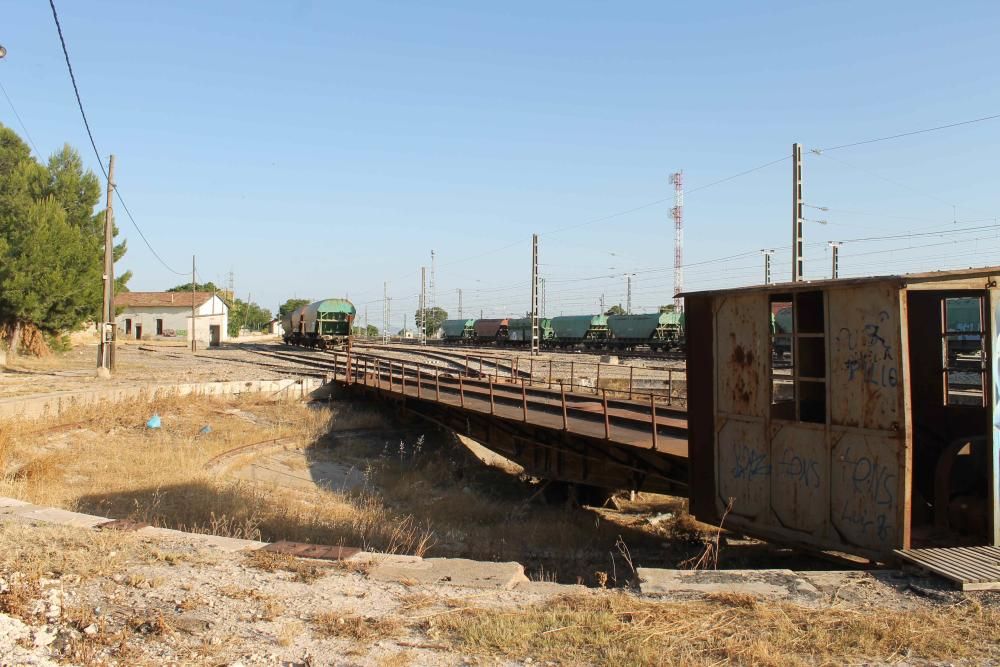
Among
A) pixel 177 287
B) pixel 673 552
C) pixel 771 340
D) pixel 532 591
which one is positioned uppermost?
pixel 177 287

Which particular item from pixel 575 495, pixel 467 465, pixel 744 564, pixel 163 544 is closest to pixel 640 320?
pixel 467 465

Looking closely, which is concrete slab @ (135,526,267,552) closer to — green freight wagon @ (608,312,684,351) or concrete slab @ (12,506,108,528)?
concrete slab @ (12,506,108,528)

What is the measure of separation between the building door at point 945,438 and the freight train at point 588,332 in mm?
39525

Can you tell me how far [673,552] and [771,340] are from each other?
4.64 metres

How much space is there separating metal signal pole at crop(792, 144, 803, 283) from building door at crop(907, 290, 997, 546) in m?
11.7

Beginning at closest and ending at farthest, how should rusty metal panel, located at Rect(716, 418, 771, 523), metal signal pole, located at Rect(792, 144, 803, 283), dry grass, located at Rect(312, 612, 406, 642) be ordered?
dry grass, located at Rect(312, 612, 406, 642) < rusty metal panel, located at Rect(716, 418, 771, 523) < metal signal pole, located at Rect(792, 144, 803, 283)

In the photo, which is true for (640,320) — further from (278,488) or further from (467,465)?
(278,488)

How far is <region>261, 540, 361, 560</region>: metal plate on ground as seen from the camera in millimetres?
6758

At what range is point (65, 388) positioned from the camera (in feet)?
67.1

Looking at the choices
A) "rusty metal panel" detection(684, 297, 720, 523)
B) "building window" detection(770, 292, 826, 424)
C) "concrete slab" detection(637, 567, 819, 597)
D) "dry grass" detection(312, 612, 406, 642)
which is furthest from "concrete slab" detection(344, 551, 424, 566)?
"building window" detection(770, 292, 826, 424)

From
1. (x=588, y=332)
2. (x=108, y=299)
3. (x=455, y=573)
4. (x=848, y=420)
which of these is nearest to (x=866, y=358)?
(x=848, y=420)

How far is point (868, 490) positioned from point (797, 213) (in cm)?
1581

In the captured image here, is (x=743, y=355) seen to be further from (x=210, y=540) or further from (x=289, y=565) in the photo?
(x=210, y=540)

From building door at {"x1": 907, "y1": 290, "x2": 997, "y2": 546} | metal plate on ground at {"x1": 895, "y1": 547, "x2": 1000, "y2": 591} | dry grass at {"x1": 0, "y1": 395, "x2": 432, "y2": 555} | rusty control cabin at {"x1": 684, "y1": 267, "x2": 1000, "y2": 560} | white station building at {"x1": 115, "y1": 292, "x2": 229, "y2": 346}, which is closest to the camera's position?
metal plate on ground at {"x1": 895, "y1": 547, "x2": 1000, "y2": 591}
